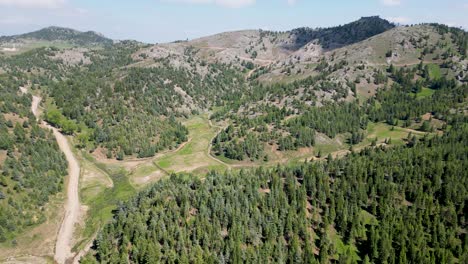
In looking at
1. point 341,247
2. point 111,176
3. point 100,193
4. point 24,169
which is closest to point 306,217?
point 341,247

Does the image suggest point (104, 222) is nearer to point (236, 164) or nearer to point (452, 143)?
point (236, 164)

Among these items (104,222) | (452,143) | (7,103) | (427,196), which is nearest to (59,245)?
(104,222)

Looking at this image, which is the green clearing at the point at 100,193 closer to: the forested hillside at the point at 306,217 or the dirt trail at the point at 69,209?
the dirt trail at the point at 69,209

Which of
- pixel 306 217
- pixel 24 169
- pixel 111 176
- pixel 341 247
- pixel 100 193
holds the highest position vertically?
pixel 24 169

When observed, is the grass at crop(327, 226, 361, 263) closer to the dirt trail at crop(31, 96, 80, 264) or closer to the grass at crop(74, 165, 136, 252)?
the grass at crop(74, 165, 136, 252)

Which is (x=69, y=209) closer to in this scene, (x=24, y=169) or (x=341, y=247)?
(x=24, y=169)

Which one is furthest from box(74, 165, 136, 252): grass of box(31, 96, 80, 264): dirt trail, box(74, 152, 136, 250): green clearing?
box(31, 96, 80, 264): dirt trail

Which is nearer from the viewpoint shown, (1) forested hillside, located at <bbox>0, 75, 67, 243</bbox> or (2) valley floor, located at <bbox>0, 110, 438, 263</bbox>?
(2) valley floor, located at <bbox>0, 110, 438, 263</bbox>
